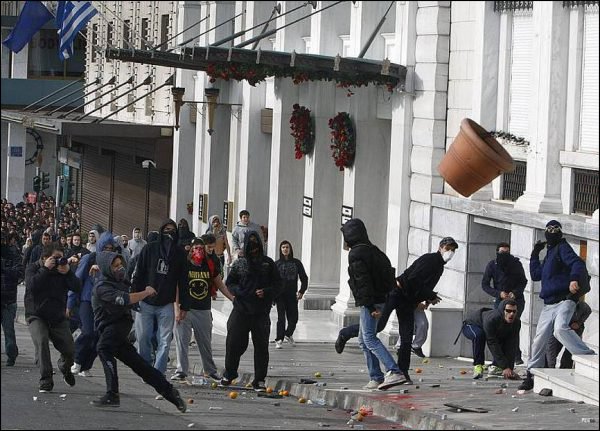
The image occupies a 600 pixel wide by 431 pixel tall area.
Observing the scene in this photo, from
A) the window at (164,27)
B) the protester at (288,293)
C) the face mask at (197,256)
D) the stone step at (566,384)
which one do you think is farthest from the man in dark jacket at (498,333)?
the window at (164,27)

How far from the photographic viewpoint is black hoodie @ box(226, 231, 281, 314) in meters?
17.2

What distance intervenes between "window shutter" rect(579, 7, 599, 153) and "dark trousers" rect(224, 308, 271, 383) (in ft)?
14.5

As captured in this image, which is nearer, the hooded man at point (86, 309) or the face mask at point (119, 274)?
the face mask at point (119, 274)

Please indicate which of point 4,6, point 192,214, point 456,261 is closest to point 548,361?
point 456,261

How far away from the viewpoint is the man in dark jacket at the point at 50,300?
16.6 meters

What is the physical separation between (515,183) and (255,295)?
5128mm

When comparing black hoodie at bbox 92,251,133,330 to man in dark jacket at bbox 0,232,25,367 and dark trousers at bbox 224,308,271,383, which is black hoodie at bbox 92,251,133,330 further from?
man in dark jacket at bbox 0,232,25,367

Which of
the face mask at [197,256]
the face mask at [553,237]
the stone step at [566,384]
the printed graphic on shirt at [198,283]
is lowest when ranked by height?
the stone step at [566,384]

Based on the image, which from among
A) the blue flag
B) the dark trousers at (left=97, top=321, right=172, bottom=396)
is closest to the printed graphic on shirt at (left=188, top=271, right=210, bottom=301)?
the dark trousers at (left=97, top=321, right=172, bottom=396)

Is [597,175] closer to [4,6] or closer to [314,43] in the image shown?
[314,43]

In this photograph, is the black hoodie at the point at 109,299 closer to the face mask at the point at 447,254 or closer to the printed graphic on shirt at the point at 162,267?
the printed graphic on shirt at the point at 162,267

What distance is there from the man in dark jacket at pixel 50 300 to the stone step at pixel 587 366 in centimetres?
492

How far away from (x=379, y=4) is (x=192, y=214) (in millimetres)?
A: 12567

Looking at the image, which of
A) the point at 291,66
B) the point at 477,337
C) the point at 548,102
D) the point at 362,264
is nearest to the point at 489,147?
the point at 362,264
